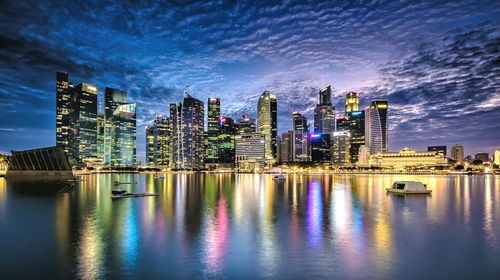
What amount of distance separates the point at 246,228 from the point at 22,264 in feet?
61.2

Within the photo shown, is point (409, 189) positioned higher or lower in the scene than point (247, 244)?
lower

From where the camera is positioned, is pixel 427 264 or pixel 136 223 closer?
pixel 427 264

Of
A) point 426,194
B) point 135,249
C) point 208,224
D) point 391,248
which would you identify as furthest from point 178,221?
point 426,194

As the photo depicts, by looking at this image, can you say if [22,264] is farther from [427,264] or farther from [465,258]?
[465,258]

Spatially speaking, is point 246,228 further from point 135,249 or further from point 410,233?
point 410,233

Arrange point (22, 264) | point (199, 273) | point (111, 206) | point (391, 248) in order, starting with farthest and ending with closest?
1. point (111, 206)
2. point (391, 248)
3. point (22, 264)
4. point (199, 273)

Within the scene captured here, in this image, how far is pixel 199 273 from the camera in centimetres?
2062

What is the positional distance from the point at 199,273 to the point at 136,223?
1826 cm

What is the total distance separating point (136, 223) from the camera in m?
36.6

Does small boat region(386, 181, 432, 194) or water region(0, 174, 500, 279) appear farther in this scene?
small boat region(386, 181, 432, 194)

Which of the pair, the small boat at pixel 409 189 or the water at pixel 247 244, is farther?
the small boat at pixel 409 189

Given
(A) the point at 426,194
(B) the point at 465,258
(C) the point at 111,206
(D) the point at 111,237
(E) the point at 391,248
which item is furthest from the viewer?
(A) the point at 426,194

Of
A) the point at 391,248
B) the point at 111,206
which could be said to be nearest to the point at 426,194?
the point at 391,248

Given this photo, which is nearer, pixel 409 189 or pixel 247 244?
pixel 247 244
